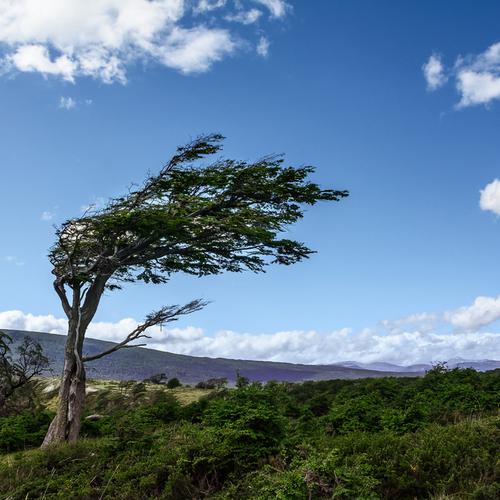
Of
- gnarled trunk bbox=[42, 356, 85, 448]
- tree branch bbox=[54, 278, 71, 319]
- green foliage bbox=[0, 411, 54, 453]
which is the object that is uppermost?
tree branch bbox=[54, 278, 71, 319]

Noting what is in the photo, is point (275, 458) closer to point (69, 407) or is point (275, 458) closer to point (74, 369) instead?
point (69, 407)

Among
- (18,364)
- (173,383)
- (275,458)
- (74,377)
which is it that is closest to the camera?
(275,458)

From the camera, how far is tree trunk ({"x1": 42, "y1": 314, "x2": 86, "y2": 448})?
1712 centimetres

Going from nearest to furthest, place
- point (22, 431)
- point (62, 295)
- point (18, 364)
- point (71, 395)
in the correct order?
point (71, 395)
point (22, 431)
point (62, 295)
point (18, 364)

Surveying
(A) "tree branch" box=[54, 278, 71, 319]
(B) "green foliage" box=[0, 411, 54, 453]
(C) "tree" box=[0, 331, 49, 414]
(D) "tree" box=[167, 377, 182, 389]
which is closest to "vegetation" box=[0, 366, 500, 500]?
(B) "green foliage" box=[0, 411, 54, 453]

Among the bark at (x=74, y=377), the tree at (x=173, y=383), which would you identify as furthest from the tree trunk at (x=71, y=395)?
the tree at (x=173, y=383)

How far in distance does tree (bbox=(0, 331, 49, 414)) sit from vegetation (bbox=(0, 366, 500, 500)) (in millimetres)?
12061

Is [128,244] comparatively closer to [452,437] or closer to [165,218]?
[165,218]

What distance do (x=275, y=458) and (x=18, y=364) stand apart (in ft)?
68.4

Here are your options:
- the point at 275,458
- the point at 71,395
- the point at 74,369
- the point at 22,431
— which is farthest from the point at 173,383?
the point at 275,458

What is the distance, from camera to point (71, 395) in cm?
1773

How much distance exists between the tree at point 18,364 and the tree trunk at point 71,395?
5.50 m

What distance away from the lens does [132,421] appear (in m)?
13.1

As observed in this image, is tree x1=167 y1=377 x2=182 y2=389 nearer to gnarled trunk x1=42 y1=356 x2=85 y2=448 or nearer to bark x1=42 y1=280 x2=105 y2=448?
bark x1=42 y1=280 x2=105 y2=448
